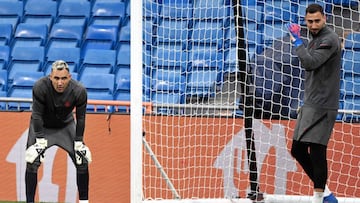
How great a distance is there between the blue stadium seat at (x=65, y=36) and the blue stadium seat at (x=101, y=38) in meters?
0.10

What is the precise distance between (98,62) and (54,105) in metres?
2.98

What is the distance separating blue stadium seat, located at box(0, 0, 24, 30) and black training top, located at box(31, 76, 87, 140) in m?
4.07

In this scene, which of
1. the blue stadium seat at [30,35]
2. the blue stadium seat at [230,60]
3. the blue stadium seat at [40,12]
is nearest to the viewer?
the blue stadium seat at [230,60]

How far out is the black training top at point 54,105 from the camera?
6953 mm

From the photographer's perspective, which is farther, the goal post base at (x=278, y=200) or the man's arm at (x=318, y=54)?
the goal post base at (x=278, y=200)

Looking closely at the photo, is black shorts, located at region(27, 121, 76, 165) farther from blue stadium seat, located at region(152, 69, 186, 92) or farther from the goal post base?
blue stadium seat, located at region(152, 69, 186, 92)

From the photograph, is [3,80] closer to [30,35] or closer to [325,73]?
[30,35]

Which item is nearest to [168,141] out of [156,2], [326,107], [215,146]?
[215,146]

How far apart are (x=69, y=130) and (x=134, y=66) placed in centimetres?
85

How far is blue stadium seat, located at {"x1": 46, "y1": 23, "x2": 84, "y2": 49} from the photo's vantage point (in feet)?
34.3

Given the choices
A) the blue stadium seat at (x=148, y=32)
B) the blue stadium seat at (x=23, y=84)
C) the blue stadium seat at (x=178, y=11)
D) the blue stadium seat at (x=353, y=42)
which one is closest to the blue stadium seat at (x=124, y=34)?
the blue stadium seat at (x=23, y=84)

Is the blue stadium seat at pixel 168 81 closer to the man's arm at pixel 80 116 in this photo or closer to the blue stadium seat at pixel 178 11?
the blue stadium seat at pixel 178 11

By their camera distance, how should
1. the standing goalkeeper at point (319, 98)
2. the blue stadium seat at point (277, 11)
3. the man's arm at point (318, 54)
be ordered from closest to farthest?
the man's arm at point (318, 54) < the standing goalkeeper at point (319, 98) < the blue stadium seat at point (277, 11)

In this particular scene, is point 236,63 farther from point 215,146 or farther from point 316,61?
point 316,61
